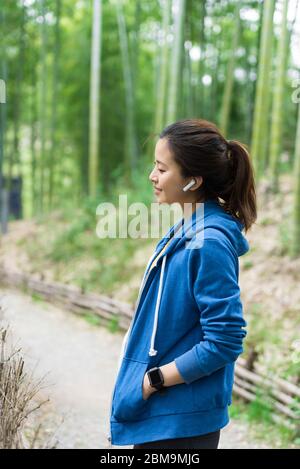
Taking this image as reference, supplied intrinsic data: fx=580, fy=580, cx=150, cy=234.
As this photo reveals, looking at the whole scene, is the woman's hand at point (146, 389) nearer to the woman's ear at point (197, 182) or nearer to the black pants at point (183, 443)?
the black pants at point (183, 443)

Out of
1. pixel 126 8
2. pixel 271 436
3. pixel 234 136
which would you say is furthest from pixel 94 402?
pixel 126 8

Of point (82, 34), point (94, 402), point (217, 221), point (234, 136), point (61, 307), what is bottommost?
point (61, 307)

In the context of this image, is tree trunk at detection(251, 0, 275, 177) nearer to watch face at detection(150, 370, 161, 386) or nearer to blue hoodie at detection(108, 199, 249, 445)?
blue hoodie at detection(108, 199, 249, 445)

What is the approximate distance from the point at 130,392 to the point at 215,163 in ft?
2.26

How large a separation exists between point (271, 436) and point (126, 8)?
12.0 m

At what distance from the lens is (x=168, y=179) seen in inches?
66.1

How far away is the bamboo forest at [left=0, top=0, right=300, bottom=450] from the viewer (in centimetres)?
163

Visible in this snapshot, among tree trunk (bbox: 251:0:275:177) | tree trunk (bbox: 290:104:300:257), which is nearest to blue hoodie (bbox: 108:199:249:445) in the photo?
tree trunk (bbox: 290:104:300:257)

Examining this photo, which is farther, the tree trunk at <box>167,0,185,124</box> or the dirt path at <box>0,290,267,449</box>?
the tree trunk at <box>167,0,185,124</box>

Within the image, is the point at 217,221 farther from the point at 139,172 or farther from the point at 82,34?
the point at 82,34

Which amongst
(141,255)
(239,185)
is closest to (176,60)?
(141,255)

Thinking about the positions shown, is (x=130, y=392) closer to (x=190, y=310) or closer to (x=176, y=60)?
(x=190, y=310)

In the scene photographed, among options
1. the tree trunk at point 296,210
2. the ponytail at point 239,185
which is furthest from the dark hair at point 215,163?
the tree trunk at point 296,210
